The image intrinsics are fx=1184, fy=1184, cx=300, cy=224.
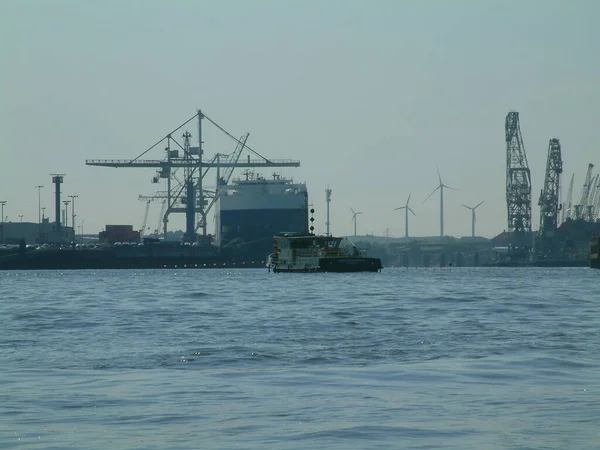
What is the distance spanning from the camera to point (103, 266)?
191875 millimetres

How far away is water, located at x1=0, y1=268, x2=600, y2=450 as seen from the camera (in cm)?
1652

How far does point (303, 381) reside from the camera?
22656 millimetres

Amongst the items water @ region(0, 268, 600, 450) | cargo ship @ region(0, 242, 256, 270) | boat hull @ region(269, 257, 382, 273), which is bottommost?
water @ region(0, 268, 600, 450)

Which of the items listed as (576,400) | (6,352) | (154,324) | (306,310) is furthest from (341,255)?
(576,400)

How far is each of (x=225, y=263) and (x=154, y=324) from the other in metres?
159

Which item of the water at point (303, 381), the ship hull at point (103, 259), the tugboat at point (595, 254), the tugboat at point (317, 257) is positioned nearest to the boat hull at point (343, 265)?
the tugboat at point (317, 257)

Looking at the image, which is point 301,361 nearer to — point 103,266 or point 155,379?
→ point 155,379

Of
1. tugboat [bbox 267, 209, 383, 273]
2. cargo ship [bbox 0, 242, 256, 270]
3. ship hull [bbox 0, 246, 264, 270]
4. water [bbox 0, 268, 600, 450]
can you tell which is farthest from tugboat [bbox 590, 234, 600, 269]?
water [bbox 0, 268, 600, 450]

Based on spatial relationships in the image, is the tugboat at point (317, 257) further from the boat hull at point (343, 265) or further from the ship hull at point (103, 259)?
the ship hull at point (103, 259)

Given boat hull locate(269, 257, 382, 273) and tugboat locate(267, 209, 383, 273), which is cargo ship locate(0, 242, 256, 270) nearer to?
tugboat locate(267, 209, 383, 273)

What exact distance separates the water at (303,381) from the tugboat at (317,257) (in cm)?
7696

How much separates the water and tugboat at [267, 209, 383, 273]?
7696 cm

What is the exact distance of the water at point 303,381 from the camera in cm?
1652

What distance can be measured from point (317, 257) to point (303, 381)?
327 feet
